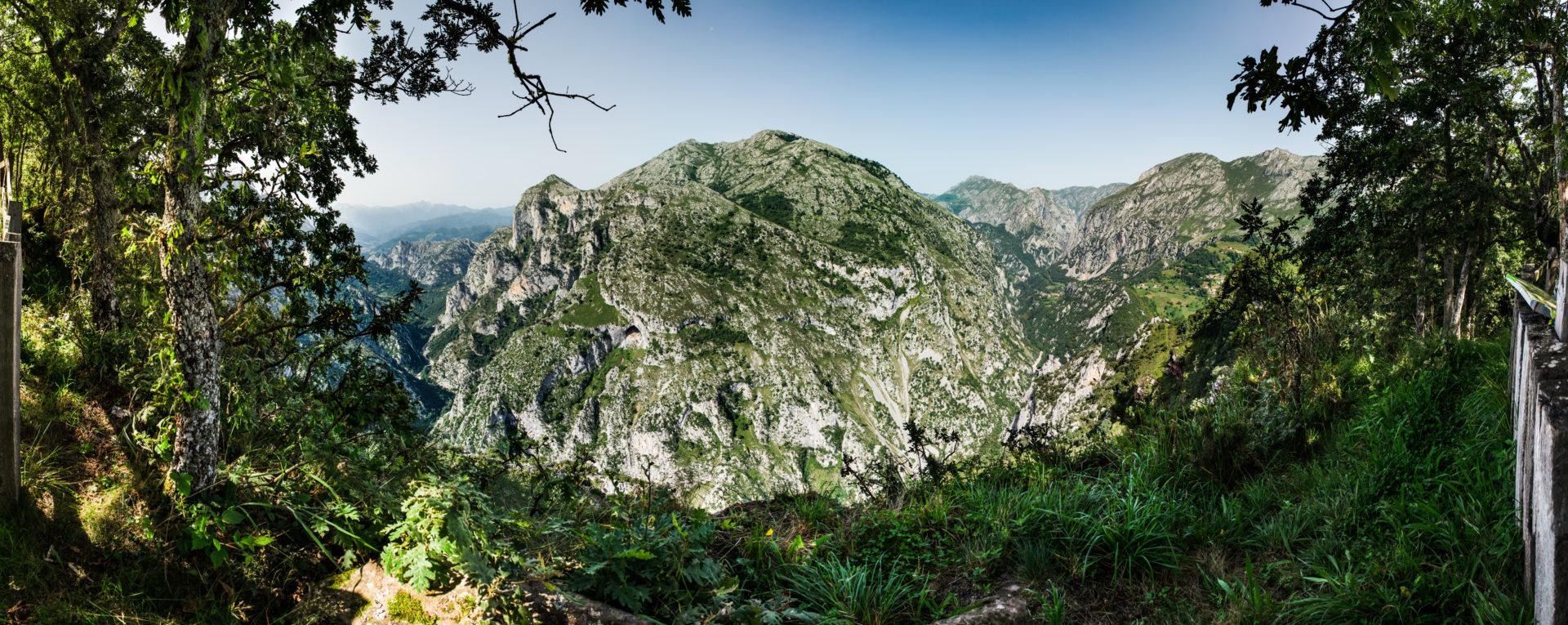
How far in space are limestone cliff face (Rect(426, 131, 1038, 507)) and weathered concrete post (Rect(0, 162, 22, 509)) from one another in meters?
97.5

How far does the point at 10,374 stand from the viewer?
2.90 metres

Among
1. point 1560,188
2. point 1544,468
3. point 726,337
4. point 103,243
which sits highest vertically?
point 1560,188

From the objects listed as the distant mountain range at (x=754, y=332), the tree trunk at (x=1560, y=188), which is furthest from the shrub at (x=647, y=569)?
the distant mountain range at (x=754, y=332)

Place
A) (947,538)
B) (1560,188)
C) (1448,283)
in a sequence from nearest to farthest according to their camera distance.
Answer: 1. (947,538)
2. (1560,188)
3. (1448,283)

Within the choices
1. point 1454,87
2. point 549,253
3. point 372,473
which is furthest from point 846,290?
point 372,473

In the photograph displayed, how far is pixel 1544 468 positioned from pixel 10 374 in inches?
278

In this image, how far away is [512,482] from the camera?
5.34 meters

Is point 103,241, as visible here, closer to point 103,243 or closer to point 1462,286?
point 103,243

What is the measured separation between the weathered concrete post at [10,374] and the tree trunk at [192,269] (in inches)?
26.3

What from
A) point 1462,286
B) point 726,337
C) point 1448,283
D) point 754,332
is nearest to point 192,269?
point 1462,286

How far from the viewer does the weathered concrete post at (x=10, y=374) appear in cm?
285

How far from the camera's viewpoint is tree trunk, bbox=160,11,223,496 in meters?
2.65

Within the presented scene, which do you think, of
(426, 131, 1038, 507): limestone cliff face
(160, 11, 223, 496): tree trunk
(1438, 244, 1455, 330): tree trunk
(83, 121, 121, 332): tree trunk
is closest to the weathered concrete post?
(160, 11, 223, 496): tree trunk

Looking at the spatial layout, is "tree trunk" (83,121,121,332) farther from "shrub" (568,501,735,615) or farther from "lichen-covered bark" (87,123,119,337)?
"shrub" (568,501,735,615)
